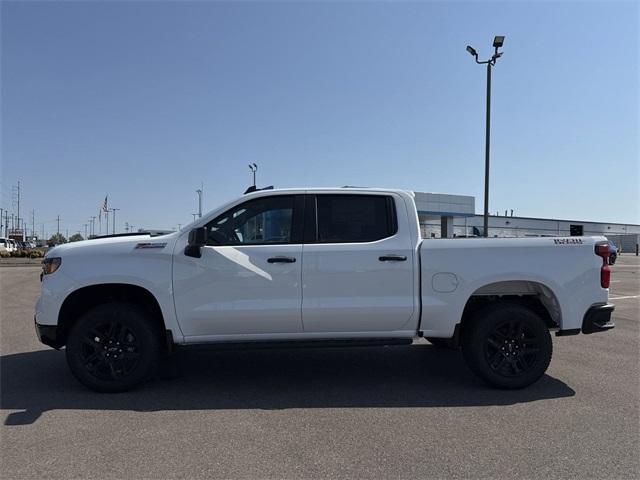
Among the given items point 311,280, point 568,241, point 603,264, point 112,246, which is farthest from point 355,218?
point 603,264

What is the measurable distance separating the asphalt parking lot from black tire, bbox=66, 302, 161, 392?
0.18 m

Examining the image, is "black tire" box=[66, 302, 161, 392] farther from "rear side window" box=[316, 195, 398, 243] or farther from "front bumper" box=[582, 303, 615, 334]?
"front bumper" box=[582, 303, 615, 334]

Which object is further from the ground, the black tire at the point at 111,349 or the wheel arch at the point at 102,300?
the wheel arch at the point at 102,300

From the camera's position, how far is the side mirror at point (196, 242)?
4.99 metres

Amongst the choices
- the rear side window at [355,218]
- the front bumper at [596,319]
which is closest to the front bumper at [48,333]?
the rear side window at [355,218]

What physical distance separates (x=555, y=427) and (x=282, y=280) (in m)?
2.76

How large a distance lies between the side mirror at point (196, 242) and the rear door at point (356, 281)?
3.32 feet

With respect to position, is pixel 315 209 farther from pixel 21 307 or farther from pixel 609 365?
pixel 21 307

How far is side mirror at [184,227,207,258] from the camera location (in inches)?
197

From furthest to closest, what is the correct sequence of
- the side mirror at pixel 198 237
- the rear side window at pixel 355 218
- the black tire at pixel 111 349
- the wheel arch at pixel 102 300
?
the rear side window at pixel 355 218, the wheel arch at pixel 102 300, the black tire at pixel 111 349, the side mirror at pixel 198 237

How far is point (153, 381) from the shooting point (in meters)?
5.59

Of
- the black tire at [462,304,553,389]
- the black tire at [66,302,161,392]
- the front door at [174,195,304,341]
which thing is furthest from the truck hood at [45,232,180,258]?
the black tire at [462,304,553,389]

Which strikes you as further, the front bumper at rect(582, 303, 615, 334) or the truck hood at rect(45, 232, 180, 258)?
the front bumper at rect(582, 303, 615, 334)

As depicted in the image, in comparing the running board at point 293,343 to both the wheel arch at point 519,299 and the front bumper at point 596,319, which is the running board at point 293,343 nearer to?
the wheel arch at point 519,299
